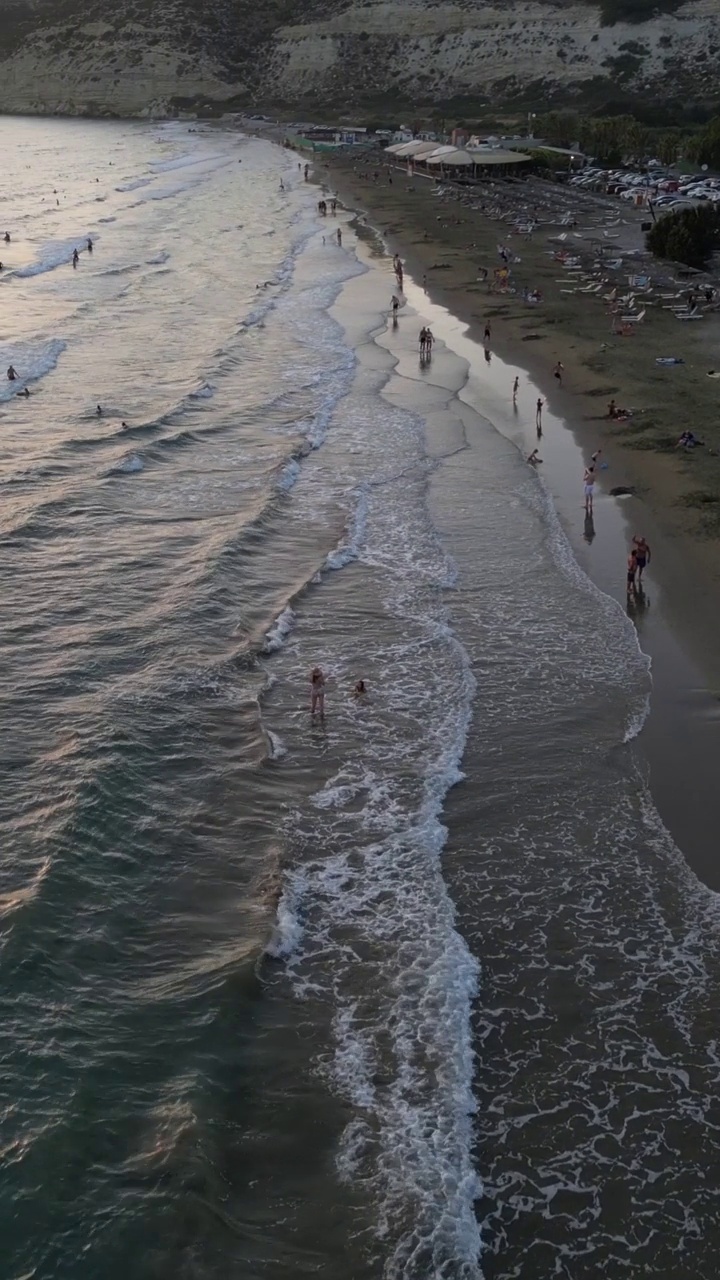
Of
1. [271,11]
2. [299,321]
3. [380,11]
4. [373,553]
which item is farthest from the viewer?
[271,11]

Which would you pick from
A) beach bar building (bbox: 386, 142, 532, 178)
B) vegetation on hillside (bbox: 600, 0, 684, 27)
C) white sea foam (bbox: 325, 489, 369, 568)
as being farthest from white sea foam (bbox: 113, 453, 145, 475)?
vegetation on hillside (bbox: 600, 0, 684, 27)

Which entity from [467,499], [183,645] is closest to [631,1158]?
[183,645]

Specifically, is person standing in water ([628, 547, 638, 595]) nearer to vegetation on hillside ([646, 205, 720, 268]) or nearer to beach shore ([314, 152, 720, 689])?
beach shore ([314, 152, 720, 689])

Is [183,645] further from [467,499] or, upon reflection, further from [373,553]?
[467,499]

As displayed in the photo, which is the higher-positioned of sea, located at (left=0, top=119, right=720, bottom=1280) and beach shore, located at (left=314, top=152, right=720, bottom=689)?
beach shore, located at (left=314, top=152, right=720, bottom=689)

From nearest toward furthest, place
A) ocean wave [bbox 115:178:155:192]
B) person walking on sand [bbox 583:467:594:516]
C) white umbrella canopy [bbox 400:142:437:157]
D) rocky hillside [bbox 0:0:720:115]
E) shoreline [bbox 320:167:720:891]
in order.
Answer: shoreline [bbox 320:167:720:891]
person walking on sand [bbox 583:467:594:516]
white umbrella canopy [bbox 400:142:437:157]
ocean wave [bbox 115:178:155:192]
rocky hillside [bbox 0:0:720:115]

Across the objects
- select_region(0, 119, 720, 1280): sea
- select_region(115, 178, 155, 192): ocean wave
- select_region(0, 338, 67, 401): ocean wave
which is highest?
select_region(0, 119, 720, 1280): sea
